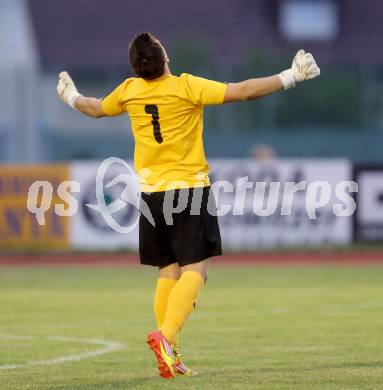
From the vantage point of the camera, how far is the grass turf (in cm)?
796

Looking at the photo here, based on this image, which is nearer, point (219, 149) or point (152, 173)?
point (152, 173)

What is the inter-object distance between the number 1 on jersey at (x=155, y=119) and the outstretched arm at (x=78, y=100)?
1.19ft

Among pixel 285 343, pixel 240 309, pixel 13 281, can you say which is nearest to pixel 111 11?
pixel 13 281

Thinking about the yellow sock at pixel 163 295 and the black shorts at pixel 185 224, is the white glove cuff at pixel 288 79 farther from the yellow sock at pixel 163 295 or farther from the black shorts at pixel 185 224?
the yellow sock at pixel 163 295

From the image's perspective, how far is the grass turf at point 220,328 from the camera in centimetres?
796

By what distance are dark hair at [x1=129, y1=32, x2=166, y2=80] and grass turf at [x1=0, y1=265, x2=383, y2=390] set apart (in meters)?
1.85

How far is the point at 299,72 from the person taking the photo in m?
7.92

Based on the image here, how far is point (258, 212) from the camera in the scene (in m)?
21.7

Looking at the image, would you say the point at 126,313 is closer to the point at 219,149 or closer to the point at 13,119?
the point at 219,149

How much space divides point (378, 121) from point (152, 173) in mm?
31287

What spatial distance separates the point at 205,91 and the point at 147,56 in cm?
40

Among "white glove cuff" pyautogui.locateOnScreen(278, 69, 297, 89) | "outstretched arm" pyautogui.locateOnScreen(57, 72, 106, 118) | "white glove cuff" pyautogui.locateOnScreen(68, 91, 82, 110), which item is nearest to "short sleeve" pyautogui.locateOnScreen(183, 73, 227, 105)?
"white glove cuff" pyautogui.locateOnScreen(278, 69, 297, 89)

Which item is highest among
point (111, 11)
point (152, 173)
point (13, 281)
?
point (111, 11)

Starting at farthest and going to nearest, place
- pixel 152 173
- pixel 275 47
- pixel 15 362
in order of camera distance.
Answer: pixel 275 47 < pixel 15 362 < pixel 152 173
